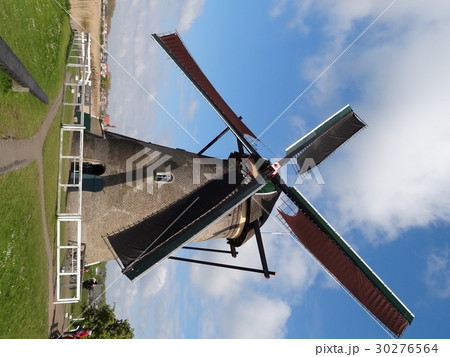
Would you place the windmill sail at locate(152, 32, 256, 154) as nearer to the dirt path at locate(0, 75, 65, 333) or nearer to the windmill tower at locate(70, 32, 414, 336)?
the windmill tower at locate(70, 32, 414, 336)

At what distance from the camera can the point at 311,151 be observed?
19766 millimetres

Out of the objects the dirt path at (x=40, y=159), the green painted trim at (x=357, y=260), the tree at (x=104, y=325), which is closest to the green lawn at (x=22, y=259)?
the dirt path at (x=40, y=159)

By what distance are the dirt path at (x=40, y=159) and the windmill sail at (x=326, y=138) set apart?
11594mm

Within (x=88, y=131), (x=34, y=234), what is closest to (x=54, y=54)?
(x=88, y=131)

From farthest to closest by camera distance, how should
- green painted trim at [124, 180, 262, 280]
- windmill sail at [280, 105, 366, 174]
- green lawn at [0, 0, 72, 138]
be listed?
windmill sail at [280, 105, 366, 174], green painted trim at [124, 180, 262, 280], green lawn at [0, 0, 72, 138]

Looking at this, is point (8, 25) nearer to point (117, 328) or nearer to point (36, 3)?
point (36, 3)

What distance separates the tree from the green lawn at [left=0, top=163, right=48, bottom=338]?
32.3ft

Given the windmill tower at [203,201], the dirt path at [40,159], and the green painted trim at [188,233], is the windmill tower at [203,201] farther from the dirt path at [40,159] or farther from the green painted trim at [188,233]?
the dirt path at [40,159]

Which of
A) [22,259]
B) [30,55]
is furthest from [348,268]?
[30,55]

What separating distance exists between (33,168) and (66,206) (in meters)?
3.13

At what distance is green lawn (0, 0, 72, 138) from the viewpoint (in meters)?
12.9

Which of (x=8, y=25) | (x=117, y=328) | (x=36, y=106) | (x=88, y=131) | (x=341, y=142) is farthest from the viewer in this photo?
(x=117, y=328)

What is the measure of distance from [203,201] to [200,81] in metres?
5.74

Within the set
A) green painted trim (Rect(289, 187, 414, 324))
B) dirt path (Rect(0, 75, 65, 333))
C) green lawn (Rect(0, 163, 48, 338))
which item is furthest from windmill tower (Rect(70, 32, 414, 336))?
green lawn (Rect(0, 163, 48, 338))
